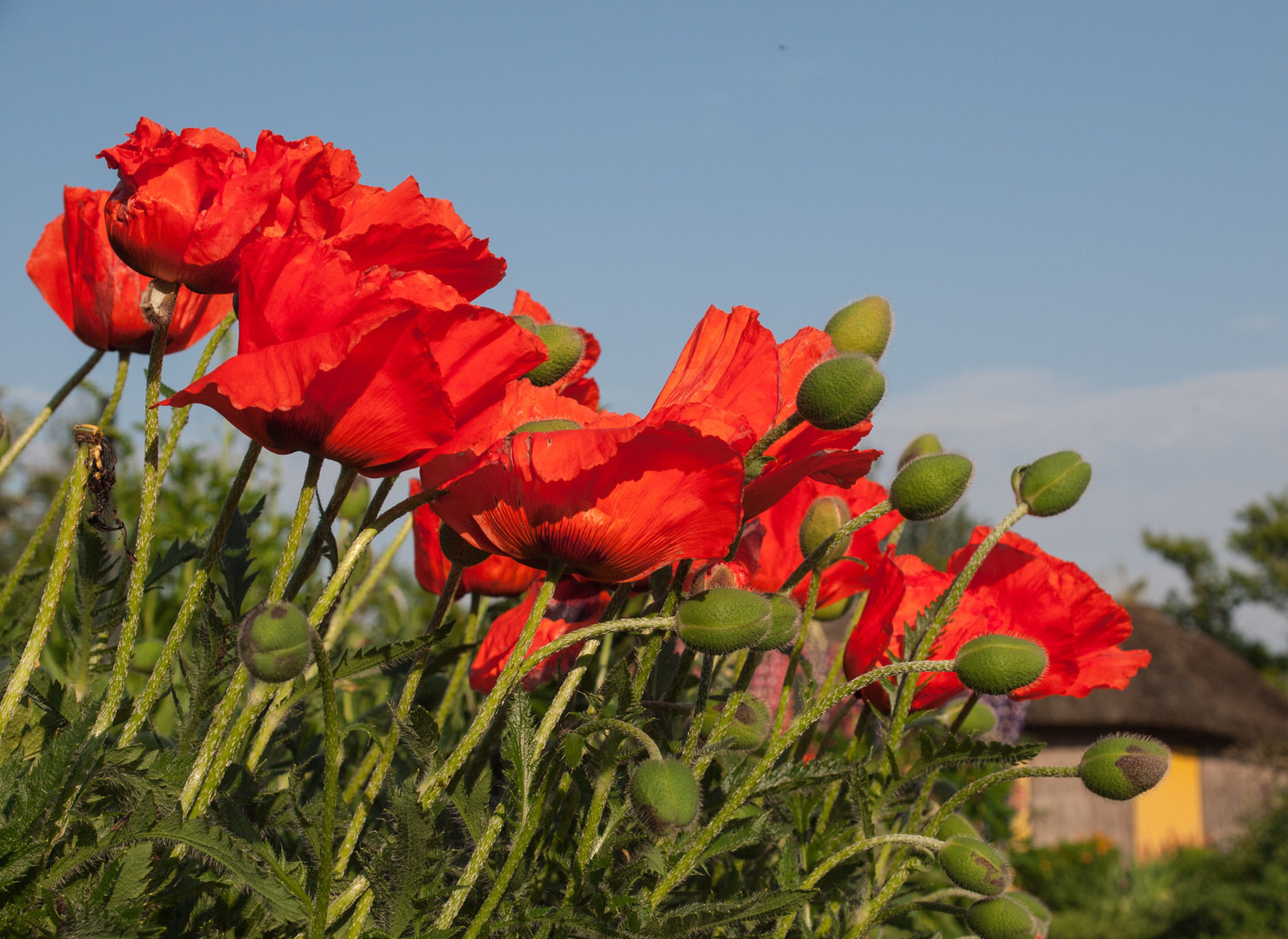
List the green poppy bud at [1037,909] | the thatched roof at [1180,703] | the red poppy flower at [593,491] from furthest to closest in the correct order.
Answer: the thatched roof at [1180,703], the green poppy bud at [1037,909], the red poppy flower at [593,491]

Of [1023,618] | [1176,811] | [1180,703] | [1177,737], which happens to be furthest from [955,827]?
[1176,811]

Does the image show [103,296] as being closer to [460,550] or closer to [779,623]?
[460,550]

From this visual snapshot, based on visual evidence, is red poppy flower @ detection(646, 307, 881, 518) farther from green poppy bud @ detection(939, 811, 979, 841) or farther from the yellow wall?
the yellow wall

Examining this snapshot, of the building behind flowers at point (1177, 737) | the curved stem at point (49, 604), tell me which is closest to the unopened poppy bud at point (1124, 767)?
the curved stem at point (49, 604)

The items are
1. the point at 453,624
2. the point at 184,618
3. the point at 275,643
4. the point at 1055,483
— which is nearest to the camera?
the point at 275,643

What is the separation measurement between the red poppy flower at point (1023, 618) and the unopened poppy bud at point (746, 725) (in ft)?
0.45

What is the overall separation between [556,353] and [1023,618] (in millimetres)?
535

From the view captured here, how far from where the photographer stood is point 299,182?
743 mm

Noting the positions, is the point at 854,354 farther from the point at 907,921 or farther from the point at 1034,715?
the point at 1034,715

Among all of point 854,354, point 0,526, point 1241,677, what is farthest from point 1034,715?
point 854,354

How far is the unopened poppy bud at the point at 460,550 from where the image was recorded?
0.79 m

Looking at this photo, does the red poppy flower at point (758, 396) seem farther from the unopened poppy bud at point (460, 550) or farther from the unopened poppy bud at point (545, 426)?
the unopened poppy bud at point (460, 550)

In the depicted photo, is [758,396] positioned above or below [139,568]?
above

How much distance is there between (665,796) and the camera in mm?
638
